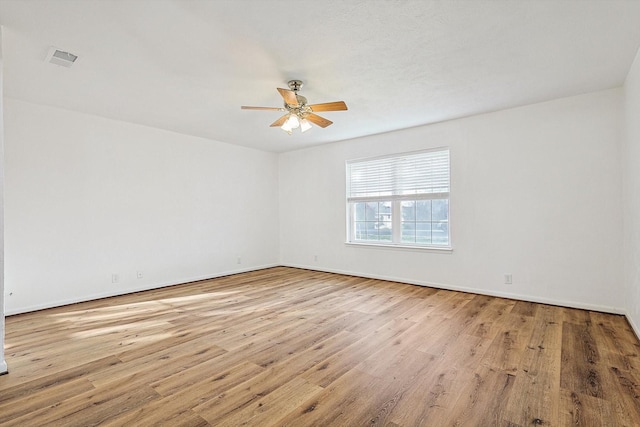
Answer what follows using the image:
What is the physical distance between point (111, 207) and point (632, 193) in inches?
250

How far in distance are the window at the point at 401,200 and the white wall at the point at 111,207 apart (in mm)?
2303

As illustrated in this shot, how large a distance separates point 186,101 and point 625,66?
4753 mm

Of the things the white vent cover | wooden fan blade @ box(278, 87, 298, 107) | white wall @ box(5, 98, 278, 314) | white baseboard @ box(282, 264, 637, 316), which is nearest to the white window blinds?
white baseboard @ box(282, 264, 637, 316)

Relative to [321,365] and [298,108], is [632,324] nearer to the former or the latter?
[321,365]

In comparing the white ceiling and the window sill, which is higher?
the white ceiling

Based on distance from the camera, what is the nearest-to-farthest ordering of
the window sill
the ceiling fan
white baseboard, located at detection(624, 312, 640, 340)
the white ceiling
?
1. the white ceiling
2. white baseboard, located at detection(624, 312, 640, 340)
3. the ceiling fan
4. the window sill

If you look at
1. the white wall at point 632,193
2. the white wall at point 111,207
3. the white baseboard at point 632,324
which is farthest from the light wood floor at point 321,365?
the white wall at point 111,207

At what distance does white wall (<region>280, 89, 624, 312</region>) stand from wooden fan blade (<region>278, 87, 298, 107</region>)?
8.93ft

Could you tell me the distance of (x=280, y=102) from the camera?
12.8 ft

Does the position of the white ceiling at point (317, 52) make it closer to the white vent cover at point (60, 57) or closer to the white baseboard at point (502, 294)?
the white vent cover at point (60, 57)

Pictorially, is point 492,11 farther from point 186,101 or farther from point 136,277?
point 136,277

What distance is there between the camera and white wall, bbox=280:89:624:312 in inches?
144

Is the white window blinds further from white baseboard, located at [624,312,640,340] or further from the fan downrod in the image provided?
the fan downrod

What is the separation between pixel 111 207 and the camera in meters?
4.58
